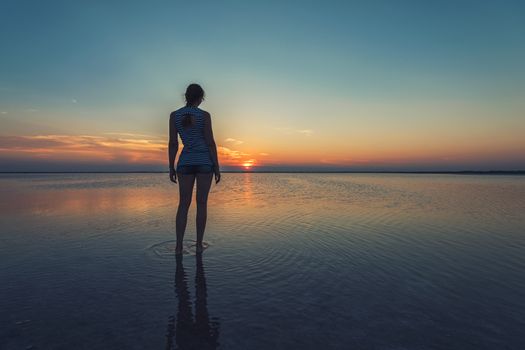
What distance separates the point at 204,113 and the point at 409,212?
8.58 meters

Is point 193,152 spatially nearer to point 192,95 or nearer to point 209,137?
point 209,137

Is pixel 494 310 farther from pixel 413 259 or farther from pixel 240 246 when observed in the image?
pixel 240 246

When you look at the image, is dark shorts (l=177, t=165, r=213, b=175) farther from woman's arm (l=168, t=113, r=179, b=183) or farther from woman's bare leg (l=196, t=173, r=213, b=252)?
woman's arm (l=168, t=113, r=179, b=183)

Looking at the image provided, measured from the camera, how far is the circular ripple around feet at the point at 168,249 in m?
5.11

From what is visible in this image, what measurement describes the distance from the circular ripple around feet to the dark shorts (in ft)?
4.60

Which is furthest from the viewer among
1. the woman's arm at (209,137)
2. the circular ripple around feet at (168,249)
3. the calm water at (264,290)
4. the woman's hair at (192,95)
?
the woman's arm at (209,137)

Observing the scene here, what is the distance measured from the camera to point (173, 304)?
315cm

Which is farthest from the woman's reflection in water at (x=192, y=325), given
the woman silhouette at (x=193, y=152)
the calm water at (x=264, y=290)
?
the woman silhouette at (x=193, y=152)

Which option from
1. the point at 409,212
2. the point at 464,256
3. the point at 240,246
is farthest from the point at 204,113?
the point at 409,212

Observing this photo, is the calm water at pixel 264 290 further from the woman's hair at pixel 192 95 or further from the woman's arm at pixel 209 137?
the woman's hair at pixel 192 95

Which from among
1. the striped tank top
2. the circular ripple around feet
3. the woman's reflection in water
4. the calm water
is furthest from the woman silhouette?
the woman's reflection in water

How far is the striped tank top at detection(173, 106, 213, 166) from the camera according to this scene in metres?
5.38

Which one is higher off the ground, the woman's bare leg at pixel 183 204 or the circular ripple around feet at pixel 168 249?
the woman's bare leg at pixel 183 204

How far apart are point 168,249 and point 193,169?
1.56 metres
